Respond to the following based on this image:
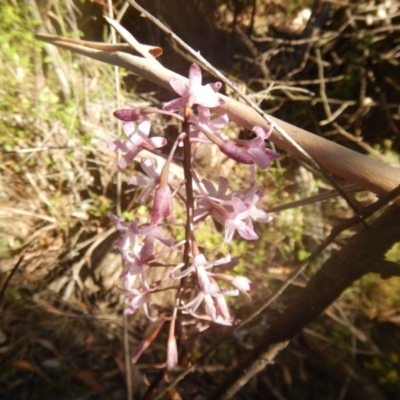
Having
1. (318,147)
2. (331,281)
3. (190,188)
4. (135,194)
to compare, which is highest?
(318,147)

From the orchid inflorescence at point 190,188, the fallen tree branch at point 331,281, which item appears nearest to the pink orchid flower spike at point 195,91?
the orchid inflorescence at point 190,188

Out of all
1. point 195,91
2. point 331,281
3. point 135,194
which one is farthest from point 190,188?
point 135,194

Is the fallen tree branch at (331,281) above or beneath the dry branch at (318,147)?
beneath

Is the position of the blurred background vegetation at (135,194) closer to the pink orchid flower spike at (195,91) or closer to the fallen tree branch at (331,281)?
the fallen tree branch at (331,281)

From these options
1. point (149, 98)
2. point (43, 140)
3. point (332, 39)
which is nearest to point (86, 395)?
point (43, 140)

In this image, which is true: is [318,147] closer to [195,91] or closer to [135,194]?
[195,91]

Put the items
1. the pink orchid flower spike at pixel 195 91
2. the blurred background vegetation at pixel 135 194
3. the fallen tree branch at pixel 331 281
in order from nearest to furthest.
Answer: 1. the pink orchid flower spike at pixel 195 91
2. the fallen tree branch at pixel 331 281
3. the blurred background vegetation at pixel 135 194

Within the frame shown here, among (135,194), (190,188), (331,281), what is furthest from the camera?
(135,194)

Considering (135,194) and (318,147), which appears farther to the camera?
(135,194)
